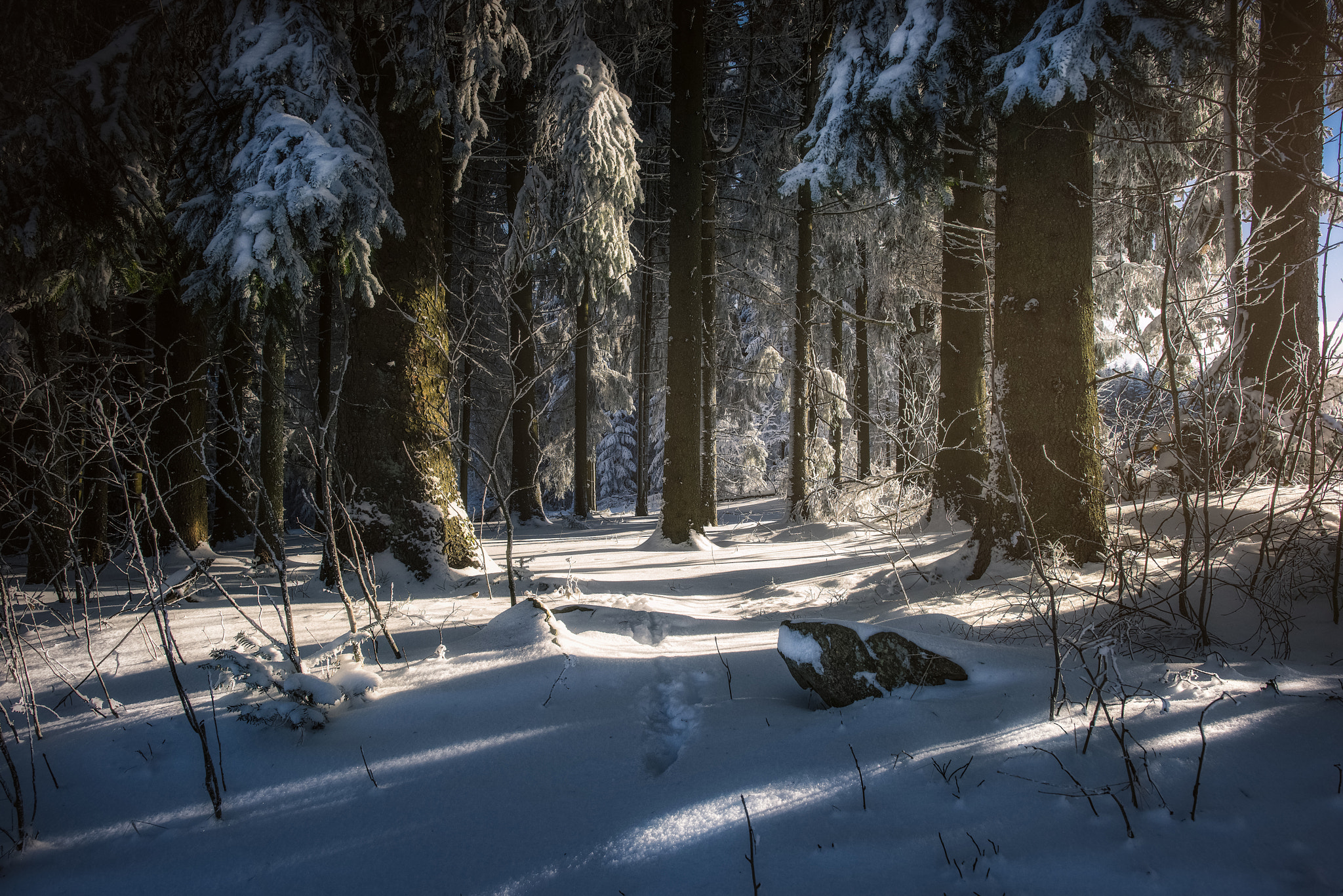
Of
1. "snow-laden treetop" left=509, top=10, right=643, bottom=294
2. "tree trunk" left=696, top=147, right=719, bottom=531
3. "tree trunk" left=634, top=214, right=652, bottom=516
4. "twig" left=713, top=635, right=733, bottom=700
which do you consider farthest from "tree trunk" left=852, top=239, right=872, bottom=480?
"twig" left=713, top=635, right=733, bottom=700

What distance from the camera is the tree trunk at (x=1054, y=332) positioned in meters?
4.07

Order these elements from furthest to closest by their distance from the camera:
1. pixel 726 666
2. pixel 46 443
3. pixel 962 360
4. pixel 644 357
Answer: pixel 644 357, pixel 962 360, pixel 46 443, pixel 726 666

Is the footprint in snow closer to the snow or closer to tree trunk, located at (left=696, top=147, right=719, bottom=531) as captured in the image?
the snow

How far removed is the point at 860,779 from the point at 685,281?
6869 millimetres

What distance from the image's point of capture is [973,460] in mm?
6582

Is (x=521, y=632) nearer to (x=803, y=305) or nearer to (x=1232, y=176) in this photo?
(x=1232, y=176)

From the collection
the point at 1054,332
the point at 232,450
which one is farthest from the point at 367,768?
the point at 232,450

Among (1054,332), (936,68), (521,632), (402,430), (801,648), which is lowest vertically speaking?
(521,632)

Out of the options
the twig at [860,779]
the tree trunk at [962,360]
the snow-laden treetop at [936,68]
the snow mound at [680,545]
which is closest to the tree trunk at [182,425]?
the snow mound at [680,545]

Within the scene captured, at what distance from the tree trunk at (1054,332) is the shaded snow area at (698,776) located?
1145 mm

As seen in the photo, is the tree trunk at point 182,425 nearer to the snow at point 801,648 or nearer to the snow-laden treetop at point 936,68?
the snow-laden treetop at point 936,68

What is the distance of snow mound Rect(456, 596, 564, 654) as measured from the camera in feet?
10.1

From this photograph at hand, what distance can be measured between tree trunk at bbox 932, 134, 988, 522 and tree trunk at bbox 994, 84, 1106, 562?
2327 mm

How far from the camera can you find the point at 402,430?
5.20 m
